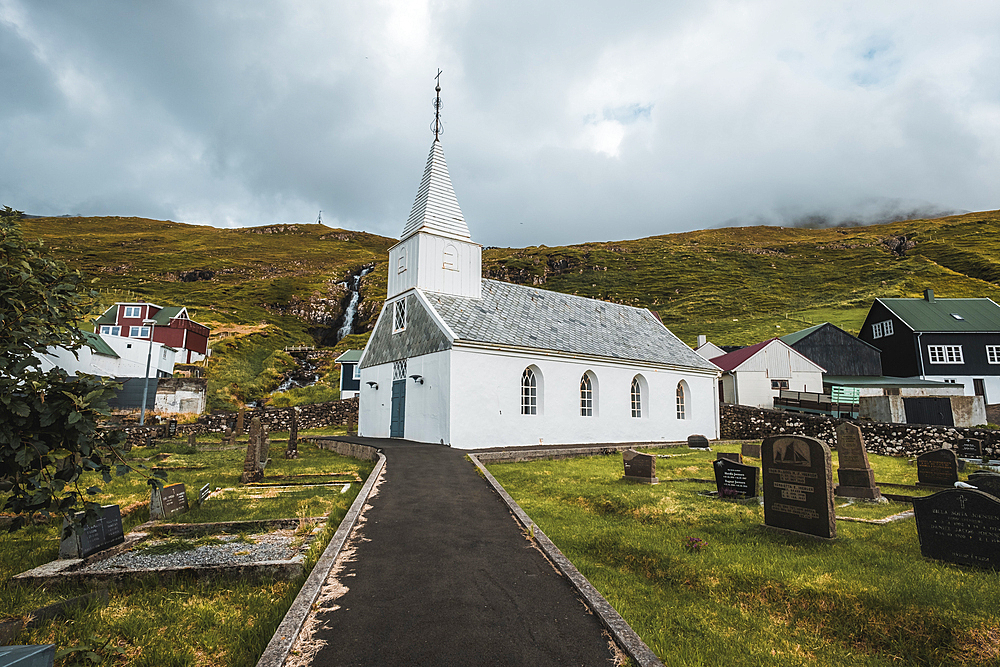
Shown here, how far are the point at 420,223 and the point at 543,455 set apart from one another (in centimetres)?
1253

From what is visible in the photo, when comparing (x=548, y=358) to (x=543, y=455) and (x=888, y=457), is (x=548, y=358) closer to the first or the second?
(x=543, y=455)

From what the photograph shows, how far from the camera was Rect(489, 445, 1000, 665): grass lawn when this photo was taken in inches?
178

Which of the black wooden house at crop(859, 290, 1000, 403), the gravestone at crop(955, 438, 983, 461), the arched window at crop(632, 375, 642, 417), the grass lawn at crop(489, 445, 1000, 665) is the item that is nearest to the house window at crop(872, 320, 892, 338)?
the black wooden house at crop(859, 290, 1000, 403)

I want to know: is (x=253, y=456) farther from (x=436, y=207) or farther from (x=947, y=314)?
(x=947, y=314)

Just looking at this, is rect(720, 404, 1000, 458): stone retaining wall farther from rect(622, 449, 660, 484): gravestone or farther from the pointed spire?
the pointed spire

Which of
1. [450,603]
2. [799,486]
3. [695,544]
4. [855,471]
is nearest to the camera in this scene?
[450,603]

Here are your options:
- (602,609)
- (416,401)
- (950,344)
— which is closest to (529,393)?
(416,401)

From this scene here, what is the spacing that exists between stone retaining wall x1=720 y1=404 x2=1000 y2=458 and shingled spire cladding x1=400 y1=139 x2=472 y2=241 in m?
16.2

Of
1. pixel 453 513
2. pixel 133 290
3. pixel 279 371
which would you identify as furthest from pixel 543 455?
pixel 133 290

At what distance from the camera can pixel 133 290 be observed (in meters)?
78.6

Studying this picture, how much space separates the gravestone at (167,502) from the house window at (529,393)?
13752 millimetres

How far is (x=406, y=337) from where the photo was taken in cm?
2291

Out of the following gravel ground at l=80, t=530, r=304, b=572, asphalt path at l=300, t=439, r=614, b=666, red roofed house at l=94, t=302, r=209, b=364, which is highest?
red roofed house at l=94, t=302, r=209, b=364

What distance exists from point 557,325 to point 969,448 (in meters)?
16.8
